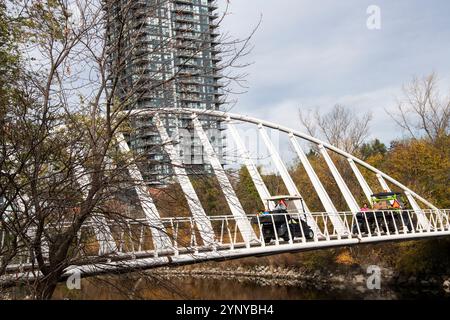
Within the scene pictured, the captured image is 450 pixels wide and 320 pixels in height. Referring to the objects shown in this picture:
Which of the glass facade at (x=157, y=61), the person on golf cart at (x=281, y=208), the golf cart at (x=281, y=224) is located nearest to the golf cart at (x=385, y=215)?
the golf cart at (x=281, y=224)

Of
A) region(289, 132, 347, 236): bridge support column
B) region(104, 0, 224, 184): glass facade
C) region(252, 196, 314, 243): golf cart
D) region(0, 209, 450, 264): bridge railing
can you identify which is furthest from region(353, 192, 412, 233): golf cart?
region(104, 0, 224, 184): glass facade

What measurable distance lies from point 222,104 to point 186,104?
66cm

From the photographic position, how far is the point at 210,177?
5668 mm

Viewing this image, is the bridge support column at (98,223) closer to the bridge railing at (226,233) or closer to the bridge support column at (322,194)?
the bridge railing at (226,233)

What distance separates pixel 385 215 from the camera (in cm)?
2072

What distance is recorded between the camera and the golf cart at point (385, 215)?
63.9 feet

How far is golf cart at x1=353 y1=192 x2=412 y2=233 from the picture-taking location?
19.5 metres

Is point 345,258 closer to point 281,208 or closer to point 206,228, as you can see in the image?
point 281,208

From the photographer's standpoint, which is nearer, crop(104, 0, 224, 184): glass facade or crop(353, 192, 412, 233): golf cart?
crop(104, 0, 224, 184): glass facade

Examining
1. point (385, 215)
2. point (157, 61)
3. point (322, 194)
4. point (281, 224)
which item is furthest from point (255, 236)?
point (385, 215)

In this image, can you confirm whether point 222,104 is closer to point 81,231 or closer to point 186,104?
point 186,104

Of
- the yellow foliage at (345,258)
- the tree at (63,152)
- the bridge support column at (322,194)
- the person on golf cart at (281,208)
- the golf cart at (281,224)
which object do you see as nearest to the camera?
the tree at (63,152)

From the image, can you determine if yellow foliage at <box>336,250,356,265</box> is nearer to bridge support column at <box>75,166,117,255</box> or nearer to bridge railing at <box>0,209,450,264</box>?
bridge railing at <box>0,209,450,264</box>
